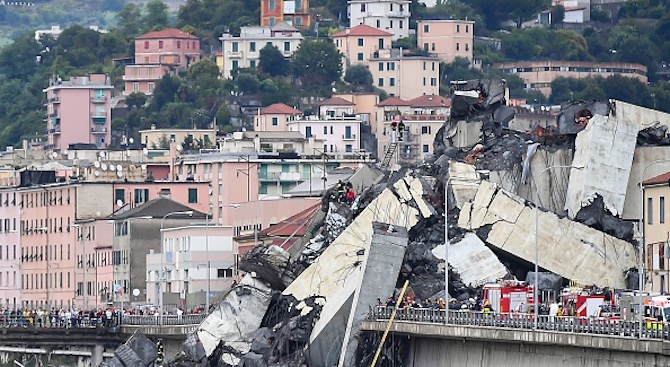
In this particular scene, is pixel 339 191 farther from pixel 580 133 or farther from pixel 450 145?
pixel 580 133

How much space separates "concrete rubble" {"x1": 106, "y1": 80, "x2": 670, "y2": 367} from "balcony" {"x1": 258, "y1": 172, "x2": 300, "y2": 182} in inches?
2751

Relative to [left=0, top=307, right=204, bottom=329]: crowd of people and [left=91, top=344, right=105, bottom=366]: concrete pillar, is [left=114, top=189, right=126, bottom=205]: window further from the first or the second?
[left=91, top=344, right=105, bottom=366]: concrete pillar

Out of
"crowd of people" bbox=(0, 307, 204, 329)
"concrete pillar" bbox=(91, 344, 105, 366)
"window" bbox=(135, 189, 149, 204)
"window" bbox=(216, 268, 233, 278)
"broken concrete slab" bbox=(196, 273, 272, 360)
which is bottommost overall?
"concrete pillar" bbox=(91, 344, 105, 366)

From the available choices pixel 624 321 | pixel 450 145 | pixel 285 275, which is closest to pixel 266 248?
pixel 285 275

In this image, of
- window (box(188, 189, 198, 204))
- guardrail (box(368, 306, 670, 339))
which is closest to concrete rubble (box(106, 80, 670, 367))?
guardrail (box(368, 306, 670, 339))

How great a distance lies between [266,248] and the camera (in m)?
99.0

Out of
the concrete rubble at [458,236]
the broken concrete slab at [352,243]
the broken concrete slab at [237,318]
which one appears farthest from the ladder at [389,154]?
the broken concrete slab at [352,243]

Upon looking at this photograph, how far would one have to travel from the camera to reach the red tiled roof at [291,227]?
371 feet

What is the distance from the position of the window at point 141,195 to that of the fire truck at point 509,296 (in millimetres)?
77600

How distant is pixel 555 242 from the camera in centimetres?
9000

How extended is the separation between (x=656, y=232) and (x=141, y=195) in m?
77.3

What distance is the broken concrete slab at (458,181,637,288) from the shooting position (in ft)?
294

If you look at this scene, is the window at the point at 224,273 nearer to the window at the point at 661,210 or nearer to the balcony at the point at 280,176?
the balcony at the point at 280,176

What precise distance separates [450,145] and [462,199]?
315 inches
